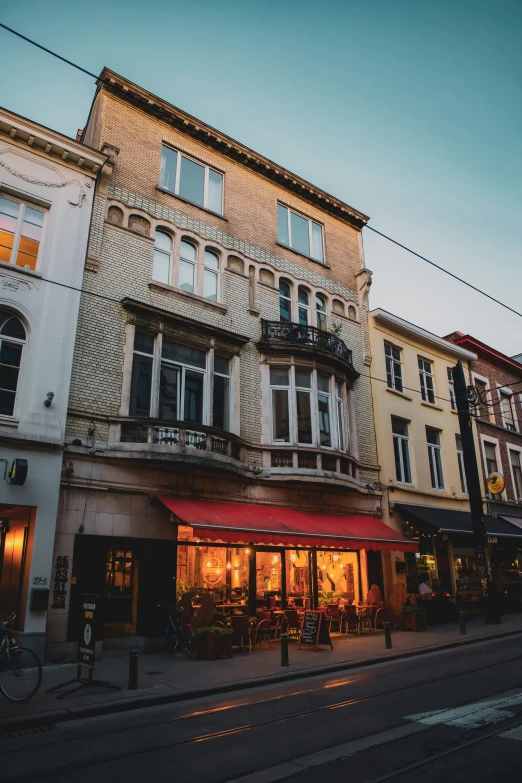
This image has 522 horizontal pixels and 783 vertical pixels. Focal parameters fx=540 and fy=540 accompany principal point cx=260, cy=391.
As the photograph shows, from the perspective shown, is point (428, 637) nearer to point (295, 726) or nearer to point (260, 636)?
point (260, 636)

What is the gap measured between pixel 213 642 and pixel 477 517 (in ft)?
37.5

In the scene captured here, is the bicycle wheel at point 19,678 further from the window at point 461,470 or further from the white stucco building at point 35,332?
the window at point 461,470

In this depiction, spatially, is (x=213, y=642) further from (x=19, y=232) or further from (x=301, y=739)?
(x=19, y=232)

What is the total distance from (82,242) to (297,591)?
12235mm

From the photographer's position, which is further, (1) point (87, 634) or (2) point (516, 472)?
(2) point (516, 472)

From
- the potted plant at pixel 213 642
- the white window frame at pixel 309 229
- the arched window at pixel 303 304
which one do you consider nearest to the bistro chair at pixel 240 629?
the potted plant at pixel 213 642

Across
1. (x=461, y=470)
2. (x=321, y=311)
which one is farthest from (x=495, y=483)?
(x=321, y=311)

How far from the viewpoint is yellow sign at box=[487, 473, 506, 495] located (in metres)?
24.7

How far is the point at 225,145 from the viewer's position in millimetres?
19438

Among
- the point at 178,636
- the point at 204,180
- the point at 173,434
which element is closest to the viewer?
the point at 178,636

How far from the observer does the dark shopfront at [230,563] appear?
43.0ft

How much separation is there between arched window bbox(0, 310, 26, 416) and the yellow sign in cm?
2104

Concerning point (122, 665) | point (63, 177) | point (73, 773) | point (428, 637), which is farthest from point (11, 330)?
point (428, 637)

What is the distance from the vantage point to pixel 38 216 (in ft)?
47.1
